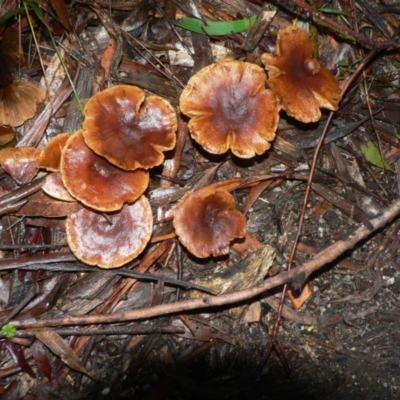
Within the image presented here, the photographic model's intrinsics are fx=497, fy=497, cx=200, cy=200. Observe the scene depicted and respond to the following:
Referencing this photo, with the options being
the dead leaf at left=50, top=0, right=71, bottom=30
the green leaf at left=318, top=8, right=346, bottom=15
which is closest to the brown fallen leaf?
the dead leaf at left=50, top=0, right=71, bottom=30

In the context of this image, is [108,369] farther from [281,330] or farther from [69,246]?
[281,330]

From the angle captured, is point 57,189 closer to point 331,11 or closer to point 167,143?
point 167,143

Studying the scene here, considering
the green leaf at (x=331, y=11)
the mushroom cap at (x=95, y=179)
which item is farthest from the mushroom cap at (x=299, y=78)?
the mushroom cap at (x=95, y=179)

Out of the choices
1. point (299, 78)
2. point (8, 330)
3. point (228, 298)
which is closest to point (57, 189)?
point (8, 330)

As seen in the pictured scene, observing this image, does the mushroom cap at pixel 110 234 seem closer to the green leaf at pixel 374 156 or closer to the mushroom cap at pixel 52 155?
the mushroom cap at pixel 52 155

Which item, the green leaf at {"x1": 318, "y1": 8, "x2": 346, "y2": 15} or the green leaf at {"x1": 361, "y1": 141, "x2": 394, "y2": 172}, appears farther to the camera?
the green leaf at {"x1": 361, "y1": 141, "x2": 394, "y2": 172}

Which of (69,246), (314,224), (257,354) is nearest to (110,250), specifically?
(69,246)

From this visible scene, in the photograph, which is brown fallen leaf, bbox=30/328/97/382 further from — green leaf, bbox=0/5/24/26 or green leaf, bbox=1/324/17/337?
green leaf, bbox=0/5/24/26
